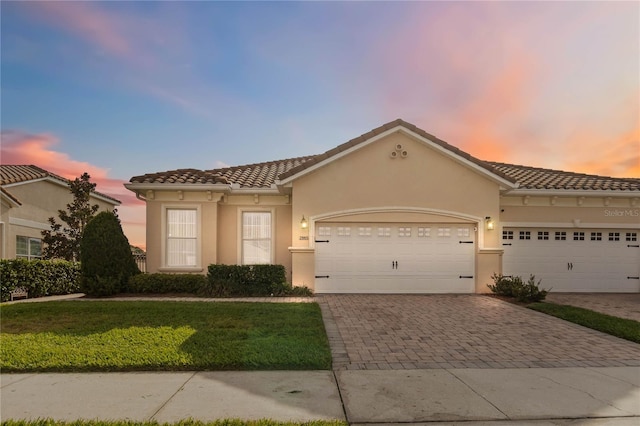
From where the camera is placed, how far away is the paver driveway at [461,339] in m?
5.66

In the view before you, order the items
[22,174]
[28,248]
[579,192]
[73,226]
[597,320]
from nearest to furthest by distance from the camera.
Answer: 1. [597,320]
2. [579,192]
3. [73,226]
4. [28,248]
5. [22,174]

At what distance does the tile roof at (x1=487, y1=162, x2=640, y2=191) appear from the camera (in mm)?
13852

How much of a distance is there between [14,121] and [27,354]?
8.99 metres

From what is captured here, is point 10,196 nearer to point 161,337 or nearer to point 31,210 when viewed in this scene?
point 31,210

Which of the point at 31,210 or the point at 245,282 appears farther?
the point at 31,210

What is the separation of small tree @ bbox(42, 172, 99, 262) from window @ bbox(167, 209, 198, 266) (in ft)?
21.8

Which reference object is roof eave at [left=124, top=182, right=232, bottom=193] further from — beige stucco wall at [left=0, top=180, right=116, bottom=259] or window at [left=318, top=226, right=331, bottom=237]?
beige stucco wall at [left=0, top=180, right=116, bottom=259]

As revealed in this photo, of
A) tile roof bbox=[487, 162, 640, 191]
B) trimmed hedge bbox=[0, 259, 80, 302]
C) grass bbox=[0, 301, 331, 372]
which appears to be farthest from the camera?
tile roof bbox=[487, 162, 640, 191]

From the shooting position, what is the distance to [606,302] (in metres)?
11.7

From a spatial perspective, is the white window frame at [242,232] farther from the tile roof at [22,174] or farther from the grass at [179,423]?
the tile roof at [22,174]

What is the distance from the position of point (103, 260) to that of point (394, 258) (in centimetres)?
939

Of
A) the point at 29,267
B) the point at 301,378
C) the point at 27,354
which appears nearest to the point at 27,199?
the point at 29,267

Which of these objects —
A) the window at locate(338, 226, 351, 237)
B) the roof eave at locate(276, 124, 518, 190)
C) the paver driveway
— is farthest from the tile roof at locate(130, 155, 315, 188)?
the paver driveway

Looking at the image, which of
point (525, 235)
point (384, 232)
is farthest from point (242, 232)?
point (525, 235)
